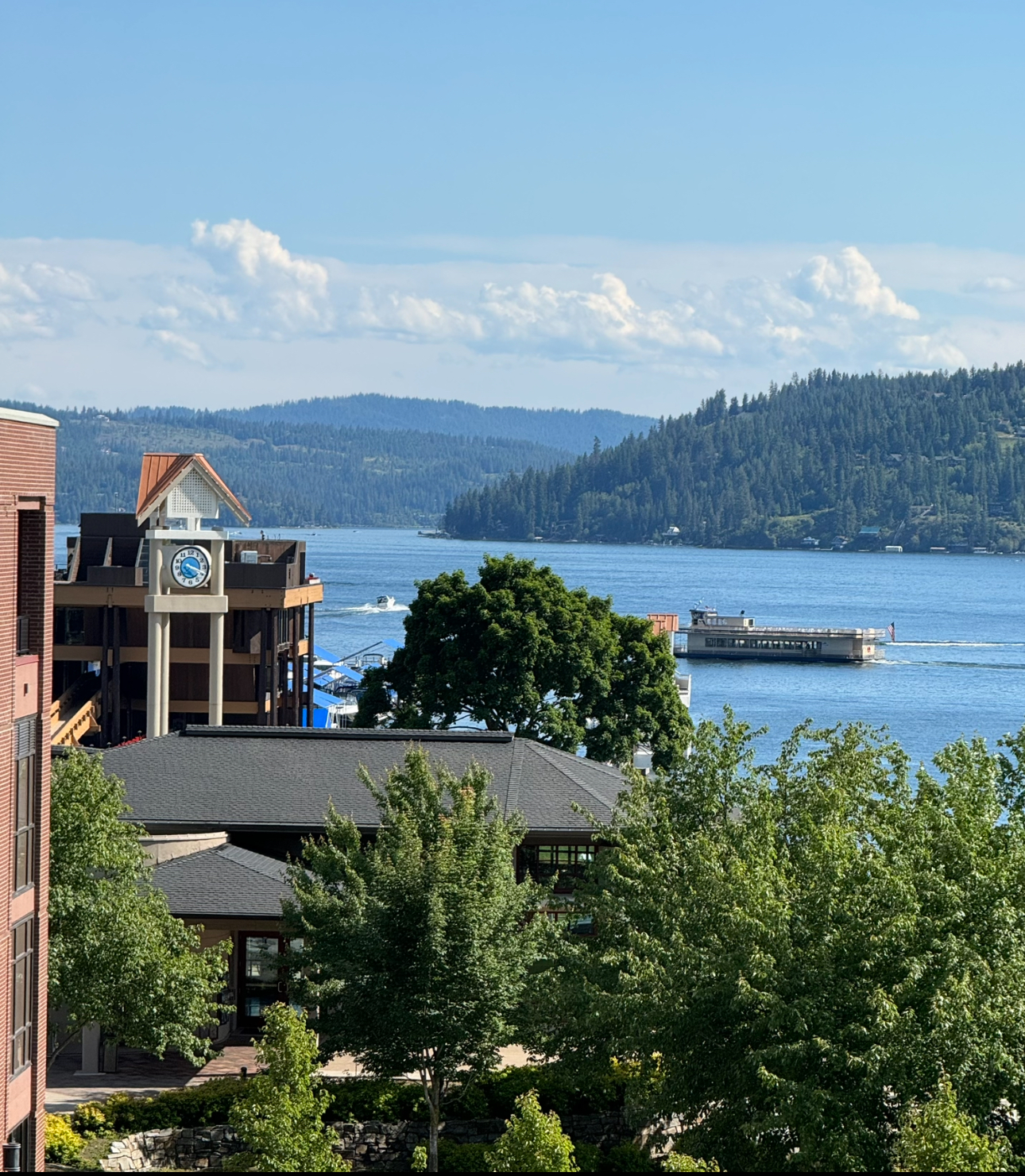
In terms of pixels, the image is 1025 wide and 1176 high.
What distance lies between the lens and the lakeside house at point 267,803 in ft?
103

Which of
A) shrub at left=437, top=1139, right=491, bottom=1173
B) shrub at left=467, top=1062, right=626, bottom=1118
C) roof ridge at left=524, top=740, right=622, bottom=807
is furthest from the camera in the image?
roof ridge at left=524, top=740, right=622, bottom=807

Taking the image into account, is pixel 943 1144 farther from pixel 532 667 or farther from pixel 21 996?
pixel 532 667

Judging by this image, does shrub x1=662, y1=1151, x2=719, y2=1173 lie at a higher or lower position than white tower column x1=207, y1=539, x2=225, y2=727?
lower

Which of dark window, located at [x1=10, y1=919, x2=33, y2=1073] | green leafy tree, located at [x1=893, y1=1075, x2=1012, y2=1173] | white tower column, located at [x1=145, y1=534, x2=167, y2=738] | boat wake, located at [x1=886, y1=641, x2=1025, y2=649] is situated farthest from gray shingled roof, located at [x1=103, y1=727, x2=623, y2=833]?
boat wake, located at [x1=886, y1=641, x2=1025, y2=649]

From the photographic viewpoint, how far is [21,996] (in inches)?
786

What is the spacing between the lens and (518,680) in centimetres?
5459

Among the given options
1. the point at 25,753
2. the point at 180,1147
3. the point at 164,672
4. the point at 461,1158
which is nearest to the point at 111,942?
the point at 180,1147

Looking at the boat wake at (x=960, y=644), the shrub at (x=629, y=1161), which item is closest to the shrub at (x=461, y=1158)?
the shrub at (x=629, y=1161)

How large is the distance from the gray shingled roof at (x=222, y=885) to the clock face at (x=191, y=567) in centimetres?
2380

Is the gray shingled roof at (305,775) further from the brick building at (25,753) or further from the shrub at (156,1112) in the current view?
the brick building at (25,753)

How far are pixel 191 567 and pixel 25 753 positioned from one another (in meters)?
36.6

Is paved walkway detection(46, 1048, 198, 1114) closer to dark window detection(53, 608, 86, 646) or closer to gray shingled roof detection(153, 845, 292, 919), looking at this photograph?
gray shingled roof detection(153, 845, 292, 919)

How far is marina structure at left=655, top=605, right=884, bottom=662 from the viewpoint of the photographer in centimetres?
16338

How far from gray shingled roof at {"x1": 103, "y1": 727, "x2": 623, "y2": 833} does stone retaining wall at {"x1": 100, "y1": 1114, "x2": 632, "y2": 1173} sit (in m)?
8.56
